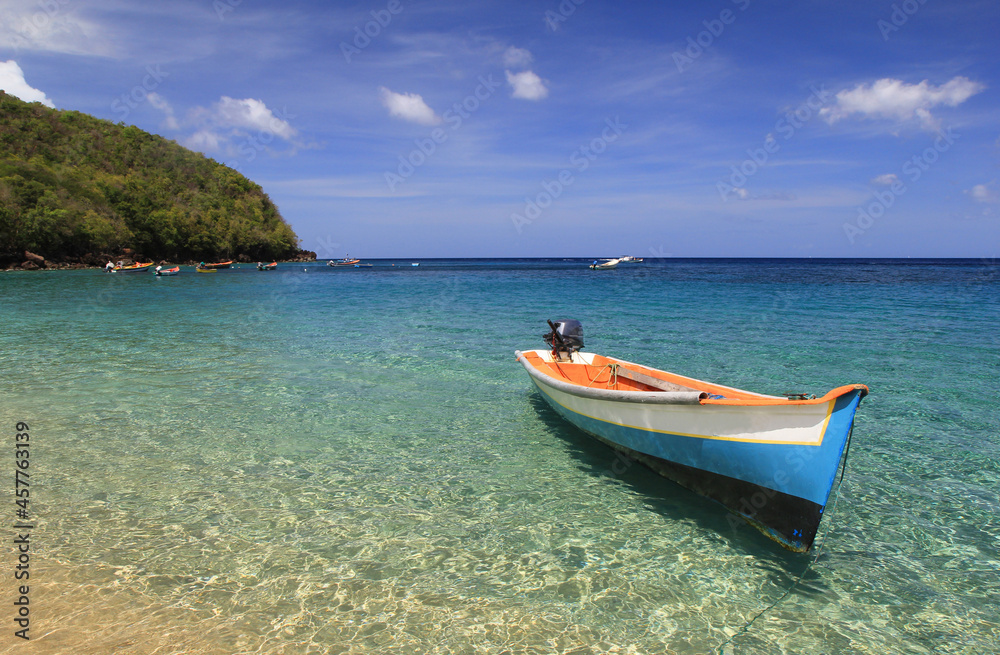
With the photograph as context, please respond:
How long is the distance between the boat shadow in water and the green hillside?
86.1 metres

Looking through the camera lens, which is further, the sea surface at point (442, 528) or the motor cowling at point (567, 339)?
the motor cowling at point (567, 339)

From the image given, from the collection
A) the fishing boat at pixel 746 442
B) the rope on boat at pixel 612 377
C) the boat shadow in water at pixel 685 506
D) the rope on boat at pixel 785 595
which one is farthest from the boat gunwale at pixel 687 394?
the boat shadow in water at pixel 685 506

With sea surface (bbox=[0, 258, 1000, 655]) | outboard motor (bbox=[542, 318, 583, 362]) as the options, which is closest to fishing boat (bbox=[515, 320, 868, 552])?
sea surface (bbox=[0, 258, 1000, 655])

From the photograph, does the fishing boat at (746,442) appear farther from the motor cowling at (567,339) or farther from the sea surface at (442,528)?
the motor cowling at (567,339)

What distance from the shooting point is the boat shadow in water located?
187 inches

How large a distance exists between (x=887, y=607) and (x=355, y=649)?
4252mm

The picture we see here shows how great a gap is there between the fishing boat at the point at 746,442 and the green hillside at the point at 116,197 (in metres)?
87.0

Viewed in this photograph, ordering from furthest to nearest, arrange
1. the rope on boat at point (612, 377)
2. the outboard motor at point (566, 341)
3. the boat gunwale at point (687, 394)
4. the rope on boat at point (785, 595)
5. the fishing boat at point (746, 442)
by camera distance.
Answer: the outboard motor at point (566, 341) < the rope on boat at point (612, 377) < the fishing boat at point (746, 442) < the boat gunwale at point (687, 394) < the rope on boat at point (785, 595)

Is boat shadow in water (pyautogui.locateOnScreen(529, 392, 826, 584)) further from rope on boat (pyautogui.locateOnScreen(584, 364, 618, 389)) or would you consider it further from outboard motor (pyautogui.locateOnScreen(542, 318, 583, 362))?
outboard motor (pyautogui.locateOnScreen(542, 318, 583, 362))

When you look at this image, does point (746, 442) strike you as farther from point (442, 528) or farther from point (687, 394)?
point (442, 528)

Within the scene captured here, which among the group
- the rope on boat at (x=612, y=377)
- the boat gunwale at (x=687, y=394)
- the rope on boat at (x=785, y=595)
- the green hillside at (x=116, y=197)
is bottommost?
the rope on boat at (x=785, y=595)

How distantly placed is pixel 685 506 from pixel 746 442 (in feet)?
4.42

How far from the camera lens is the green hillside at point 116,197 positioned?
69750mm

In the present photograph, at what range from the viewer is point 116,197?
291 feet
